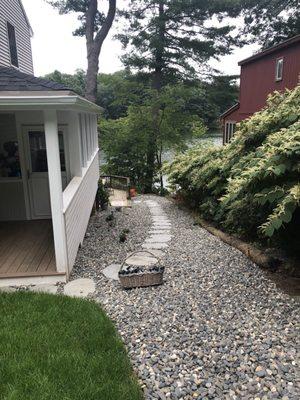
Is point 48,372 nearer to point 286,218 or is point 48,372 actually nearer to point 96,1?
point 286,218

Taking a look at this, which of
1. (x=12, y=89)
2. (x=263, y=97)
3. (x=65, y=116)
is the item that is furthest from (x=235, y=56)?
(x=12, y=89)

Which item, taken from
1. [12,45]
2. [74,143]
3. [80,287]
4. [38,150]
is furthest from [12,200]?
[12,45]

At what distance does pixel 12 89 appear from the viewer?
428 centimetres

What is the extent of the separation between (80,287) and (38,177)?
3.14 m

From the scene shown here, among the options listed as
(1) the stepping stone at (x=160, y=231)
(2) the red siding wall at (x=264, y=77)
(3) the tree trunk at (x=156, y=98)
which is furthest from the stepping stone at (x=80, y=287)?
(3) the tree trunk at (x=156, y=98)

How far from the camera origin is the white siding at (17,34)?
355 inches

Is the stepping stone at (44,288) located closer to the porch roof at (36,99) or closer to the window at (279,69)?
the porch roof at (36,99)

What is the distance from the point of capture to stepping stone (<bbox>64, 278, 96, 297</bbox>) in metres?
4.58

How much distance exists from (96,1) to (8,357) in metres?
17.1

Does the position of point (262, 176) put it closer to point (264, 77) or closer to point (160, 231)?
point (160, 231)

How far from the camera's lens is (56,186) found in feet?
15.3

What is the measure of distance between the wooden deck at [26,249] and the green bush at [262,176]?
2.72 m

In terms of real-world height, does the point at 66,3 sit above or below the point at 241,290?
above

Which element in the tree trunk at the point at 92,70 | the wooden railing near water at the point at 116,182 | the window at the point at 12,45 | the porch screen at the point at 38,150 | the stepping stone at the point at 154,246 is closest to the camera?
the stepping stone at the point at 154,246
